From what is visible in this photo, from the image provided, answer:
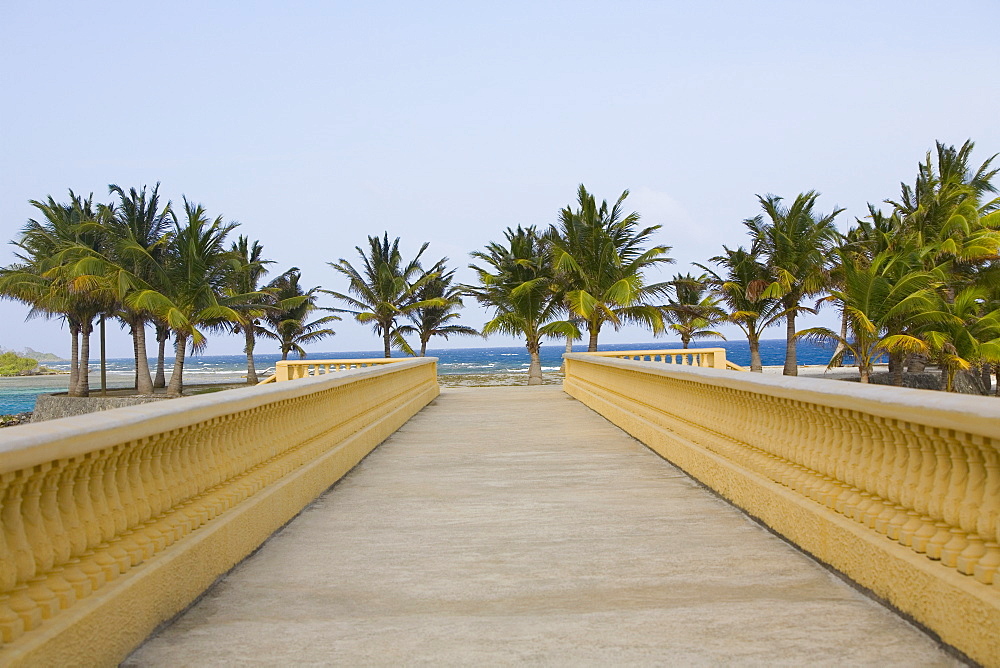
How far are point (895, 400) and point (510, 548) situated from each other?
8.22ft

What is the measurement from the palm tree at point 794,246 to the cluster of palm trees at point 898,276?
43 millimetres

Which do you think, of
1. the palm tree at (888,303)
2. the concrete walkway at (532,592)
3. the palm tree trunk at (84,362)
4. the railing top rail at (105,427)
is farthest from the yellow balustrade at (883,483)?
the palm tree trunk at (84,362)

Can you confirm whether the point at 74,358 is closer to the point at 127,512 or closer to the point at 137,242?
the point at 137,242

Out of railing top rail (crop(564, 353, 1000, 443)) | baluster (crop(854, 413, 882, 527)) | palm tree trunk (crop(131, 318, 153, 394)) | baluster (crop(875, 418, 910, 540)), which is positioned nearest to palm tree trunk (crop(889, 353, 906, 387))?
railing top rail (crop(564, 353, 1000, 443))

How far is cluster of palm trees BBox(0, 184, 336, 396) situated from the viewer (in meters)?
35.6

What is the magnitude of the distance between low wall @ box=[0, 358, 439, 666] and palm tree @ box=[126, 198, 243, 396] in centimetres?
3146

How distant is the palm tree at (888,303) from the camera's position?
78.2 ft

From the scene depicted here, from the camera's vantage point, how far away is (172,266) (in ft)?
122

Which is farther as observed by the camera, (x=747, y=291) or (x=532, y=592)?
(x=747, y=291)

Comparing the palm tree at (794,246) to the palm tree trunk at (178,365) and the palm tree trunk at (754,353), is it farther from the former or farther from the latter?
the palm tree trunk at (178,365)

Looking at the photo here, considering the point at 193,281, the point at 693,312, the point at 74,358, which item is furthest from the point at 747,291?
the point at 74,358

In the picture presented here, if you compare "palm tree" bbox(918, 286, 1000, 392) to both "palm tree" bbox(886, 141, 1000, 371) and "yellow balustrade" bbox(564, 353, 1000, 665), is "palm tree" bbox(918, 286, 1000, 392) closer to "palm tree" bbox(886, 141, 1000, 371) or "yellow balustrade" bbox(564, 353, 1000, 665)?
"palm tree" bbox(886, 141, 1000, 371)

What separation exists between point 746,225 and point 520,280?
10.4 m

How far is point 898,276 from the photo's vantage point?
25250 mm
